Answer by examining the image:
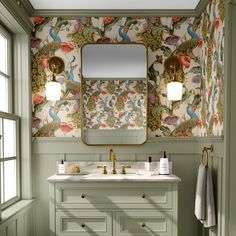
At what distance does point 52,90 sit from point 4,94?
0.45 metres

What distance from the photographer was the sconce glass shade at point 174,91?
3.08m

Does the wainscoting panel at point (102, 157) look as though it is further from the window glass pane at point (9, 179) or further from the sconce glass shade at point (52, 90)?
the sconce glass shade at point (52, 90)

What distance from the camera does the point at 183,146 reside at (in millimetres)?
3250

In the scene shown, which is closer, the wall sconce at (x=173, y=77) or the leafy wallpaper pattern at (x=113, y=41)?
the wall sconce at (x=173, y=77)

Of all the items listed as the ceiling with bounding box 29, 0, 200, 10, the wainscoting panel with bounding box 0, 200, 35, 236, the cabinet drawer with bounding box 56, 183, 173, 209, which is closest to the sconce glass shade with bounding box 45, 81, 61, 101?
the ceiling with bounding box 29, 0, 200, 10

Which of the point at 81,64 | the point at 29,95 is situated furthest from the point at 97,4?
the point at 29,95

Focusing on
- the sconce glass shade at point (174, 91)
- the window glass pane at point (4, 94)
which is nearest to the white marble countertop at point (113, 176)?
the sconce glass shade at point (174, 91)

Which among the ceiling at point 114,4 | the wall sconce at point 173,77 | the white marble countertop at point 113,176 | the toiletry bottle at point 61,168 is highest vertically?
the ceiling at point 114,4

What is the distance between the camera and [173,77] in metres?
3.15

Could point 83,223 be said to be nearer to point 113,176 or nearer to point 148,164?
point 113,176

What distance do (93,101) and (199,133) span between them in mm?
1145

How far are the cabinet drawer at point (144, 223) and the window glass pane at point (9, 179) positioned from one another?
1.04m

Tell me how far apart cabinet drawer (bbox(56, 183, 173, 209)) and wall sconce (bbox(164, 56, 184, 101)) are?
90 centimetres

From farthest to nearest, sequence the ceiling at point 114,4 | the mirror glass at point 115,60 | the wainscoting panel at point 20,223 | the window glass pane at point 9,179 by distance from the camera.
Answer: the mirror glass at point 115,60 < the ceiling at point 114,4 < the window glass pane at point 9,179 < the wainscoting panel at point 20,223
